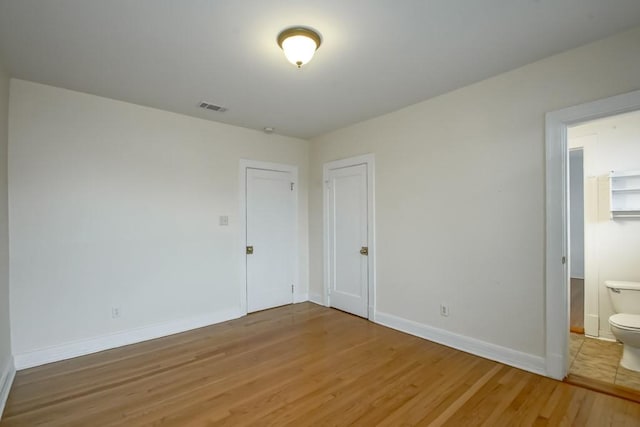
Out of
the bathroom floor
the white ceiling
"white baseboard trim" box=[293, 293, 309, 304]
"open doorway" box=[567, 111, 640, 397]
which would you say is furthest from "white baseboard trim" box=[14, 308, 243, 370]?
"open doorway" box=[567, 111, 640, 397]

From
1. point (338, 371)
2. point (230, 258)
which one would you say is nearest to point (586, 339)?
point (338, 371)

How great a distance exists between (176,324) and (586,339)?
465cm

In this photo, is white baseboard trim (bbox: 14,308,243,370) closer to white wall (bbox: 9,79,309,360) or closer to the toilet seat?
white wall (bbox: 9,79,309,360)

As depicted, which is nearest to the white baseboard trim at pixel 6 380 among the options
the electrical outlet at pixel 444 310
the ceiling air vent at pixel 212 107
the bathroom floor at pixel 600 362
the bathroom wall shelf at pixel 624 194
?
the ceiling air vent at pixel 212 107

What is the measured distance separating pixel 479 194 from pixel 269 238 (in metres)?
2.84

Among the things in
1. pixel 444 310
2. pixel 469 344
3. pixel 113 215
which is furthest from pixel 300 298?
pixel 113 215

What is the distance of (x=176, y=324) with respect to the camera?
11.7 ft

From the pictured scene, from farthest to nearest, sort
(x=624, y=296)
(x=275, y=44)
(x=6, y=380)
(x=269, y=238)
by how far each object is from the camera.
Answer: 1. (x=269, y=238)
2. (x=624, y=296)
3. (x=6, y=380)
4. (x=275, y=44)

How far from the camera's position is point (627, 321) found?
265 centimetres

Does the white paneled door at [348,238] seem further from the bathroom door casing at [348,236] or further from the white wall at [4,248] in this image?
the white wall at [4,248]

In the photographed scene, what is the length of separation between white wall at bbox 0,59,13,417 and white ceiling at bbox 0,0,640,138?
29 cm

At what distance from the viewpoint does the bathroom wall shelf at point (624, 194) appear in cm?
315

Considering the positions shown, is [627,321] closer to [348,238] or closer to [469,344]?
[469,344]

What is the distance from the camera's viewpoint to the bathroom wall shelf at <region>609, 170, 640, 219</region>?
10.3 ft
